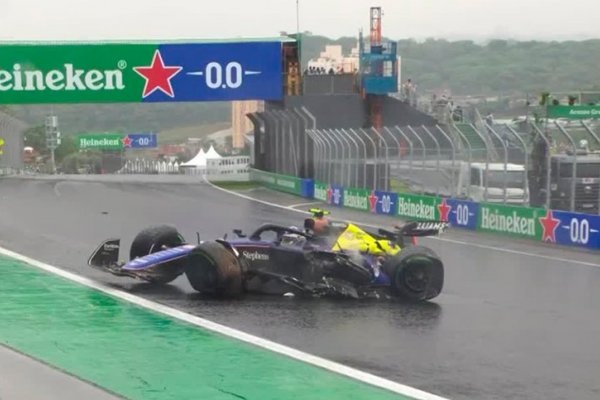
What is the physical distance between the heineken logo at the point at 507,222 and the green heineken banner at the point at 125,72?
70.0 ft

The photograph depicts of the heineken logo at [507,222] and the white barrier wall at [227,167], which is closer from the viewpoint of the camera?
the heineken logo at [507,222]

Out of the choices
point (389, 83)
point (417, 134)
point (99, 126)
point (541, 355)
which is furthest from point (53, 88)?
point (99, 126)

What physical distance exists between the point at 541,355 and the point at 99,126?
339ft

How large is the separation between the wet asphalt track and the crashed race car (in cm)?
24

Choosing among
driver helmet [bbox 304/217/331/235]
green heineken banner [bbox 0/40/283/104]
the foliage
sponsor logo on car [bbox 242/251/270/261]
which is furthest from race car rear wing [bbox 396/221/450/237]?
the foliage

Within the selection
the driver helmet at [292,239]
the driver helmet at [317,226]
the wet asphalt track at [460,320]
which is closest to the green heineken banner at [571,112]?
Result: the wet asphalt track at [460,320]

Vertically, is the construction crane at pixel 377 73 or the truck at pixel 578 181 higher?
the construction crane at pixel 377 73

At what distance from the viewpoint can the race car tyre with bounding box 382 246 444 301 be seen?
12.6 meters

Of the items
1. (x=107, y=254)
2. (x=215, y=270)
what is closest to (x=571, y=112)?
(x=107, y=254)

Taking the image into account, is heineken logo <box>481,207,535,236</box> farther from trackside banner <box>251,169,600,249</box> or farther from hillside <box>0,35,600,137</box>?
hillside <box>0,35,600,137</box>

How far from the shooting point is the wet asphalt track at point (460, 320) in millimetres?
8709

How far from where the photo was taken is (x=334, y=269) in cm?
1265

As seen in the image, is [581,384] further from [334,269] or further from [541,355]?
[334,269]

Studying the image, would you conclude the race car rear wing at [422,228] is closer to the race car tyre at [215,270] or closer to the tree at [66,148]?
the race car tyre at [215,270]
